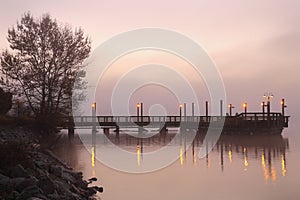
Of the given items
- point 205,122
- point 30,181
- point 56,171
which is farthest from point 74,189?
point 205,122

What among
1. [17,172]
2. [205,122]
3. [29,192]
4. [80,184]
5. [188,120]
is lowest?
[80,184]

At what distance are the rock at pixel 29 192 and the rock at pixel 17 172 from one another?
1.35 metres

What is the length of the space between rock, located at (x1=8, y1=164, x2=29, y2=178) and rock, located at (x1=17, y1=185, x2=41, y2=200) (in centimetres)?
135

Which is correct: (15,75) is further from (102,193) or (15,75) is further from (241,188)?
(241,188)

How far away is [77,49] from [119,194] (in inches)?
651

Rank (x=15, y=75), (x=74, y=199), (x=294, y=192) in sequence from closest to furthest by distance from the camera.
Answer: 1. (x=74, y=199)
2. (x=294, y=192)
3. (x=15, y=75)

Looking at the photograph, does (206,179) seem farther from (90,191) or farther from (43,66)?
(43,66)

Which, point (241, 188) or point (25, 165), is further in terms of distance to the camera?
point (241, 188)

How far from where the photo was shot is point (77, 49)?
26438mm

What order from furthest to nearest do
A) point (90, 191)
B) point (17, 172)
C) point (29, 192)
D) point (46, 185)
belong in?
point (90, 191), point (17, 172), point (46, 185), point (29, 192)

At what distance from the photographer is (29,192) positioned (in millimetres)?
7418

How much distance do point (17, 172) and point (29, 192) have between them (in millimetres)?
1658

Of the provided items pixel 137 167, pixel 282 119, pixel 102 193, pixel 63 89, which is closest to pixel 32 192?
pixel 102 193

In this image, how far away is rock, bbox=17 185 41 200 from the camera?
7.30 metres
